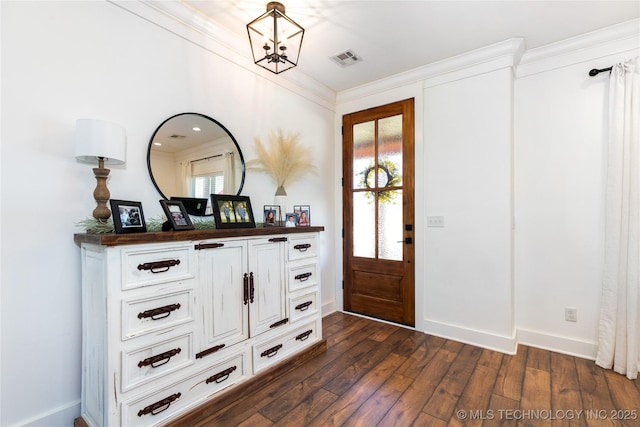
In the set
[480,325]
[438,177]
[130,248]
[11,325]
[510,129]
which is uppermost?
[510,129]

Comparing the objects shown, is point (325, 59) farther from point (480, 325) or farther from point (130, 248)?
point (480, 325)

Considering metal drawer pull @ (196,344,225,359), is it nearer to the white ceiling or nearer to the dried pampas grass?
the dried pampas grass

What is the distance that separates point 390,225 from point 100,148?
2667 mm

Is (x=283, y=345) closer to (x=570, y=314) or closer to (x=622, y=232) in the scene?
(x=570, y=314)

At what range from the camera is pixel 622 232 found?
7.34 ft

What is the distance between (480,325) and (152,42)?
354 cm

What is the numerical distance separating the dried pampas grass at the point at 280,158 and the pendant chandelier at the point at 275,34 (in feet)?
2.13

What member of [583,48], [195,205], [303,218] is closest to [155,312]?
[195,205]

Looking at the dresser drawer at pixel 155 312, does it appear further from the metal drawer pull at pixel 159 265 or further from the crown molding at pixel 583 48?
the crown molding at pixel 583 48

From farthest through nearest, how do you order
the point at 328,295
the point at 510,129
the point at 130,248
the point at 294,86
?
the point at 328,295, the point at 294,86, the point at 510,129, the point at 130,248

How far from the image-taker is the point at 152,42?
78.3 inches

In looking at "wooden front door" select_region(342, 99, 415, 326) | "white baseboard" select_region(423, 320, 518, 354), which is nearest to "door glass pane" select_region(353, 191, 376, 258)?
"wooden front door" select_region(342, 99, 415, 326)

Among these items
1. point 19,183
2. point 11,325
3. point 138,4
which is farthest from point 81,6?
point 11,325

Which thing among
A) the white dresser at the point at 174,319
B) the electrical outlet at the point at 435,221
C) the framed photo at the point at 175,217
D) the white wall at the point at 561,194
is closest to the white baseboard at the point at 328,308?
the white dresser at the point at 174,319
